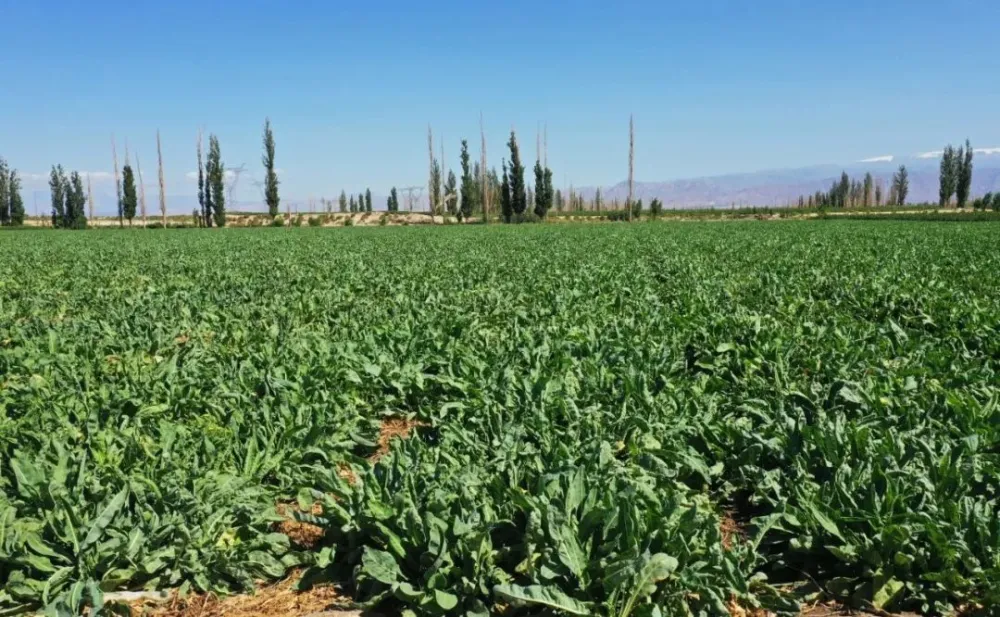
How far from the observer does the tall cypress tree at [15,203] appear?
86.6 metres

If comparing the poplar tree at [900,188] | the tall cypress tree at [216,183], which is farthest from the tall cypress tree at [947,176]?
the tall cypress tree at [216,183]

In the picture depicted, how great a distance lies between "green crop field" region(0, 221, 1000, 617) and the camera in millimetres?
2857

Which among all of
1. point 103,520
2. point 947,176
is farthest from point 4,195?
point 947,176

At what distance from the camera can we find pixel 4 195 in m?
89.3

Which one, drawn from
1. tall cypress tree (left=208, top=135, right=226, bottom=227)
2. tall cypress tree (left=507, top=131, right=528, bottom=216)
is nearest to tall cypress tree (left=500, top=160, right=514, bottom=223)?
tall cypress tree (left=507, top=131, right=528, bottom=216)

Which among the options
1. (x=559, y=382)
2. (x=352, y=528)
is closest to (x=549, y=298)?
(x=559, y=382)

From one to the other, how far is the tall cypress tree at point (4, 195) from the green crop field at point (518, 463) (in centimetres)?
9946

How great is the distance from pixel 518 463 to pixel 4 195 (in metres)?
107

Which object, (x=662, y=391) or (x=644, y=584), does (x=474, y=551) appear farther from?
(x=662, y=391)

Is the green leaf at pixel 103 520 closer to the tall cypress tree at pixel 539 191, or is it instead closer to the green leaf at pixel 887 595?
the green leaf at pixel 887 595

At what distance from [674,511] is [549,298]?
25.1 feet

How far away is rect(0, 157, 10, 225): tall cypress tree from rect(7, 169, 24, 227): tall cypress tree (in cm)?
32

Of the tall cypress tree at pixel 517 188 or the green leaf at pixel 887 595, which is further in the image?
the tall cypress tree at pixel 517 188

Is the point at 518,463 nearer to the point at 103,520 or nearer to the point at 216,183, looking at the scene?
the point at 103,520
